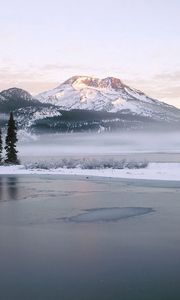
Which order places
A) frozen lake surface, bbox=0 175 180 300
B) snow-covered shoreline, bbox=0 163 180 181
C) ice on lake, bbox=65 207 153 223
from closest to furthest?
frozen lake surface, bbox=0 175 180 300, ice on lake, bbox=65 207 153 223, snow-covered shoreline, bbox=0 163 180 181

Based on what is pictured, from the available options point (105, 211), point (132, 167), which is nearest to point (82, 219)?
point (105, 211)

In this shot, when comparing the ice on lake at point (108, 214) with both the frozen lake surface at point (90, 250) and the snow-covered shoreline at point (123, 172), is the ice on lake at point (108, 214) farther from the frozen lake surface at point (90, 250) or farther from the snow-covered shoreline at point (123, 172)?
the snow-covered shoreline at point (123, 172)

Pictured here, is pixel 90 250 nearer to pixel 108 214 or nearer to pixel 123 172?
pixel 108 214

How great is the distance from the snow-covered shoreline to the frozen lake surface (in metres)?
20.1

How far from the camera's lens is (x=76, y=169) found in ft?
189

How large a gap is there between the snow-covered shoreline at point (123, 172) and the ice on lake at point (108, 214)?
67.5 feet

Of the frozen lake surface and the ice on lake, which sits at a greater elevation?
the ice on lake

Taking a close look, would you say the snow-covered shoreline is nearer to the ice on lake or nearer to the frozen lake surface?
the frozen lake surface

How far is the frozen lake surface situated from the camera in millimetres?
10836

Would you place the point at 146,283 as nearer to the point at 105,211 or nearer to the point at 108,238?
the point at 108,238

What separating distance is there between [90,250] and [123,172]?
37.0 m

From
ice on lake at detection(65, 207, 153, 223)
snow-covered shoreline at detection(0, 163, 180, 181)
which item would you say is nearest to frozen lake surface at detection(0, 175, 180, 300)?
ice on lake at detection(65, 207, 153, 223)

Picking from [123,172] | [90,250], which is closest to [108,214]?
[90,250]

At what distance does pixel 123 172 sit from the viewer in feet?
168
